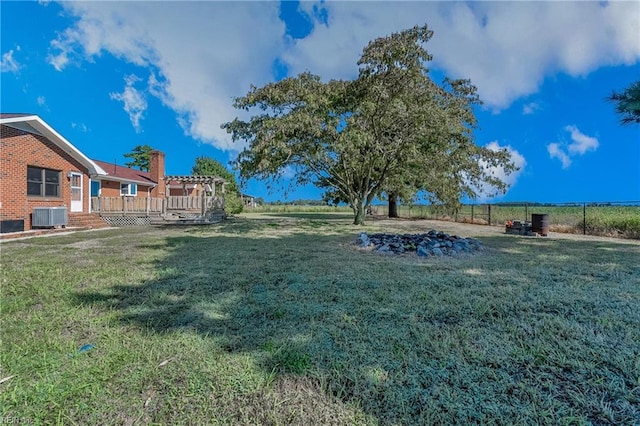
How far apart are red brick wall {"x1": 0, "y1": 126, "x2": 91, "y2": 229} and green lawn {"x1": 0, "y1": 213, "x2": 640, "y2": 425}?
760 cm

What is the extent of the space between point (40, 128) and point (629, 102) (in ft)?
58.5

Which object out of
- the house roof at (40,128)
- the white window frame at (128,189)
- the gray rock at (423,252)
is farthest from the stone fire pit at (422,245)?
the white window frame at (128,189)

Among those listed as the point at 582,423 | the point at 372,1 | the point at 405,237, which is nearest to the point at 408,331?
the point at 582,423

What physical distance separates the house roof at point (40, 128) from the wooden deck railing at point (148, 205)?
2337mm

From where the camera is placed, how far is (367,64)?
1163 cm

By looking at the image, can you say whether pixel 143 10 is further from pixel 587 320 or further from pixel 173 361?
pixel 587 320

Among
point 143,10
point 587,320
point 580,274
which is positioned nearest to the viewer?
point 587,320

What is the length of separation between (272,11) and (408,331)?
1450 cm

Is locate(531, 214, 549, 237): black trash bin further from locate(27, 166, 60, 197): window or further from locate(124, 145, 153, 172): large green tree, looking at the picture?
locate(124, 145, 153, 172): large green tree

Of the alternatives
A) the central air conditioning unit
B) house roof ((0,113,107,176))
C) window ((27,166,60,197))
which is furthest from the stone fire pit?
window ((27,166,60,197))

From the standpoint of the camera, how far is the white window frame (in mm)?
17781

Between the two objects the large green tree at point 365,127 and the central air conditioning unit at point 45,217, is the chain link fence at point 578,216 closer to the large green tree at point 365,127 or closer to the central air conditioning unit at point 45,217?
the large green tree at point 365,127

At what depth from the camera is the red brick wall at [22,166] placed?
9.48 metres

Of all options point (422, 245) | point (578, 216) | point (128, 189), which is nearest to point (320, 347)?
point (422, 245)
